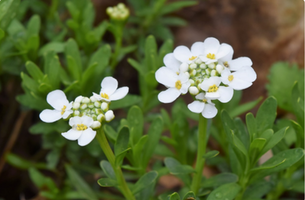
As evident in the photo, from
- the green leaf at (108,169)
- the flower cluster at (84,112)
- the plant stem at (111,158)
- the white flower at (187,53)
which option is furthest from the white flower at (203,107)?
the green leaf at (108,169)

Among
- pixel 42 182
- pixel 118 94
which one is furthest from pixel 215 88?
pixel 42 182

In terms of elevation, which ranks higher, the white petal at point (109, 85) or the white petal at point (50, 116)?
the white petal at point (109, 85)

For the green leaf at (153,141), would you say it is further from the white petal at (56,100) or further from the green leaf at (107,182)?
the white petal at (56,100)

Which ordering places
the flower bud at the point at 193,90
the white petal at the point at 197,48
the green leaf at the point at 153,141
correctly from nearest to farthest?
the flower bud at the point at 193,90
the white petal at the point at 197,48
the green leaf at the point at 153,141

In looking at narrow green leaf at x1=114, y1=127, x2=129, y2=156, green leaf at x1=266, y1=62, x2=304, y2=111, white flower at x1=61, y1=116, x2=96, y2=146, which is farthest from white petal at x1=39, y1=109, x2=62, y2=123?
green leaf at x1=266, y1=62, x2=304, y2=111

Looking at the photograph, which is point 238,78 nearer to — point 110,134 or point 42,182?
point 110,134

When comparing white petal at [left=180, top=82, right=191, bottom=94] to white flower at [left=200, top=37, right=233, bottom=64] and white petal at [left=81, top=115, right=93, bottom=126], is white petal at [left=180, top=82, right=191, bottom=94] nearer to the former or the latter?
white flower at [left=200, top=37, right=233, bottom=64]

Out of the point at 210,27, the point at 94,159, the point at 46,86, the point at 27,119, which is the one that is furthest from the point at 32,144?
the point at 210,27
